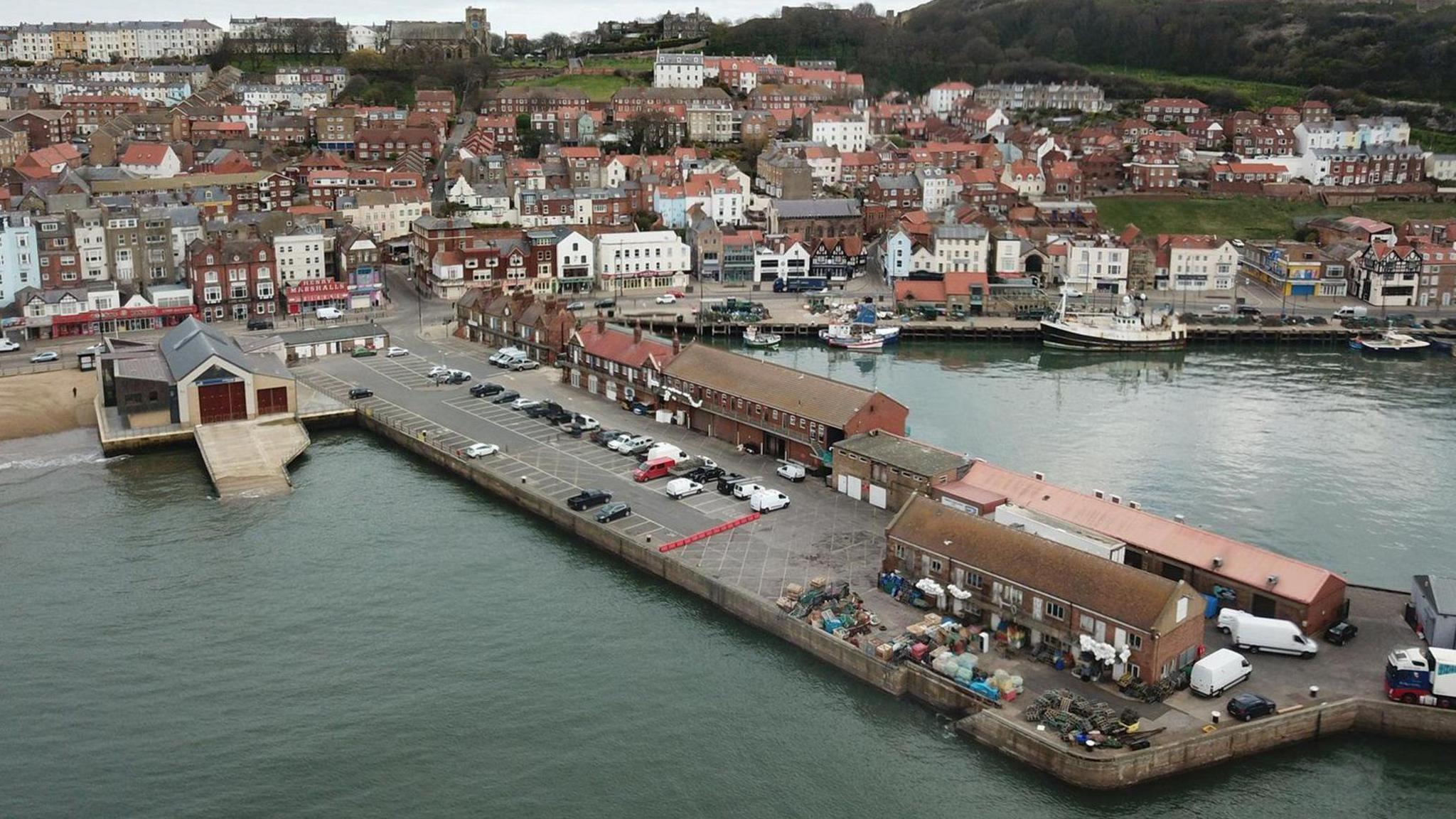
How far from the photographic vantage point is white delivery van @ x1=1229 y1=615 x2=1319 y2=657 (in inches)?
661

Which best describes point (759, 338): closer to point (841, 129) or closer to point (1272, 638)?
point (1272, 638)

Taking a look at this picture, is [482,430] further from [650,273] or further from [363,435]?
[650,273]

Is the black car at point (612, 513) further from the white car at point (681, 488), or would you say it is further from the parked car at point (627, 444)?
the parked car at point (627, 444)

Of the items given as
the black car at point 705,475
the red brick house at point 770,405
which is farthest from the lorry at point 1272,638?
the black car at point 705,475

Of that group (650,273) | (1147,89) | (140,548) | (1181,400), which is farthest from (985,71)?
(140,548)

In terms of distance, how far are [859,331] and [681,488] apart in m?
18.2

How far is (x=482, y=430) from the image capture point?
27906mm

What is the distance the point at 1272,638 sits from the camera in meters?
16.9

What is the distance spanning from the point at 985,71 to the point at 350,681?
77418 mm

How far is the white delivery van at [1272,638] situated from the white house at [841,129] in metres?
53.3

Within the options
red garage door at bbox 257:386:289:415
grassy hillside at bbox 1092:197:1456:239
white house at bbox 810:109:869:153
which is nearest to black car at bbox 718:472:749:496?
red garage door at bbox 257:386:289:415

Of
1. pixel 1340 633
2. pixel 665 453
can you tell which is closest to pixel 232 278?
pixel 665 453

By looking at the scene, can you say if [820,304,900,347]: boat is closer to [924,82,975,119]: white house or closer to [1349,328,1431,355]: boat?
[1349,328,1431,355]: boat

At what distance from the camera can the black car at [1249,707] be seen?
15.3 m
